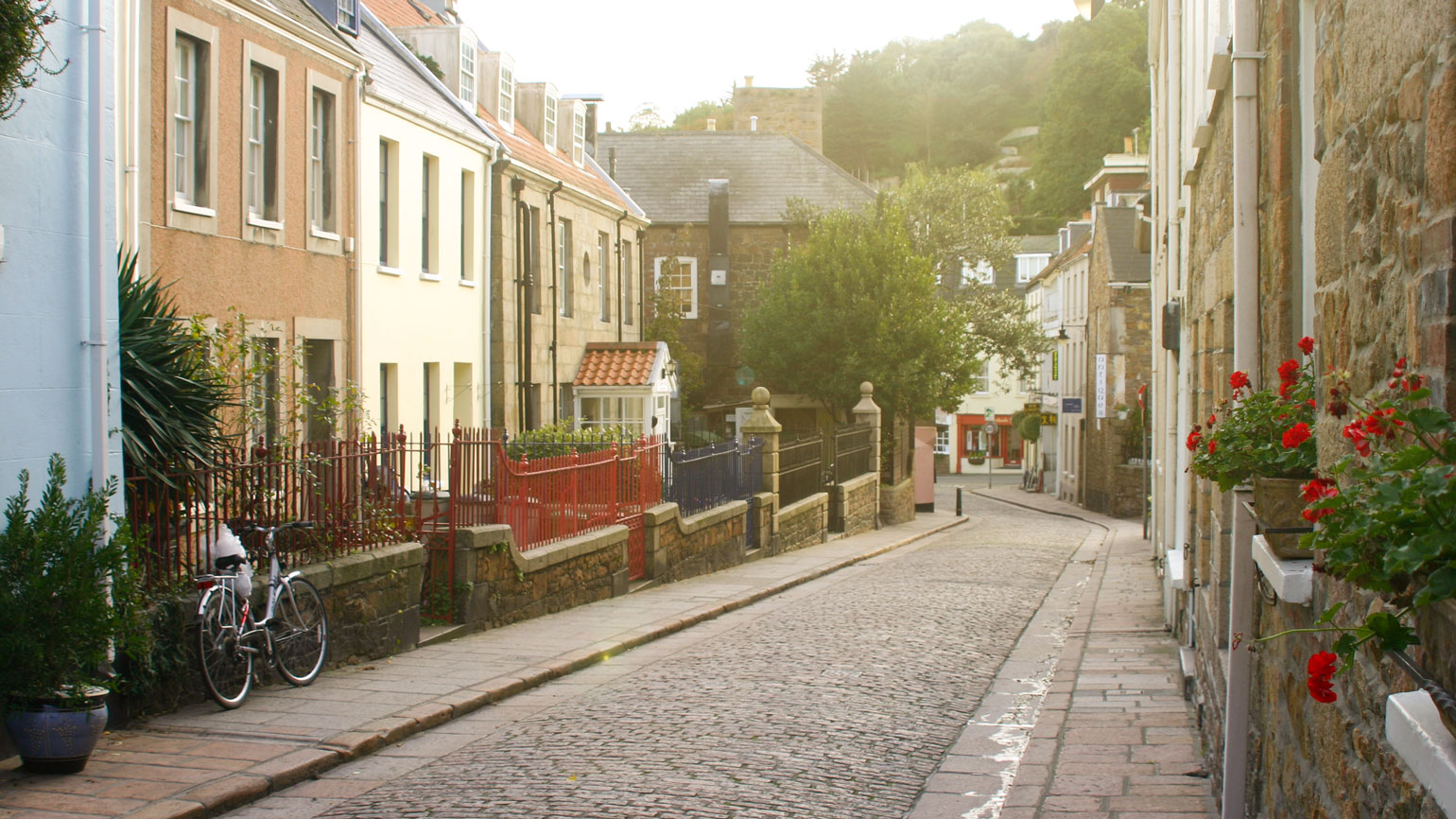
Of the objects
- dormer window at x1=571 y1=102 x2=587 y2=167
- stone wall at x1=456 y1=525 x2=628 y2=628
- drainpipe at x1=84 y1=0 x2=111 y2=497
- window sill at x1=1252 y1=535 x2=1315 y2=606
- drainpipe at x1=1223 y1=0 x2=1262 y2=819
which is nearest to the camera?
window sill at x1=1252 y1=535 x2=1315 y2=606

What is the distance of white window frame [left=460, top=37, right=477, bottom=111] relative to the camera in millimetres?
23006

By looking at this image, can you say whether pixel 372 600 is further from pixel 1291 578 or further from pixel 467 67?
pixel 467 67

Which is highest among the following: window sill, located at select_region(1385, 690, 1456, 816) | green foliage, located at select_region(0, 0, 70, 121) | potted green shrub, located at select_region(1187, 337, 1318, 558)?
green foliage, located at select_region(0, 0, 70, 121)

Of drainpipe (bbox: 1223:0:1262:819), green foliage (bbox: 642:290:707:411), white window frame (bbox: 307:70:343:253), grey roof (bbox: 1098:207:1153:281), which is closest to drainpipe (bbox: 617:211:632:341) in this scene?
green foliage (bbox: 642:290:707:411)

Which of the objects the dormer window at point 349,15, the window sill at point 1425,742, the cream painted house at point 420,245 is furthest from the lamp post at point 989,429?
the window sill at point 1425,742

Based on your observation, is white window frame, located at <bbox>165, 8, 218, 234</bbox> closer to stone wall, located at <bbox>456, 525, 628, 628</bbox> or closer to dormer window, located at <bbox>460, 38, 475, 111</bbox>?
stone wall, located at <bbox>456, 525, 628, 628</bbox>

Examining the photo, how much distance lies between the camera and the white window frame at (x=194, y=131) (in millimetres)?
13555

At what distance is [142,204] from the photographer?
42.8 ft

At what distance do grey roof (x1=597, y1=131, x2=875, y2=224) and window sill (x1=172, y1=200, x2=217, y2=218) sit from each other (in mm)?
25715

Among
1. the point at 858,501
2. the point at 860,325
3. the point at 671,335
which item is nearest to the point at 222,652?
the point at 858,501

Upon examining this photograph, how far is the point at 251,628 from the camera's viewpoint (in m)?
8.37

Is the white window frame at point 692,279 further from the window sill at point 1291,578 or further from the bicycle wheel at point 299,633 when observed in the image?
the window sill at point 1291,578

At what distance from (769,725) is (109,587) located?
3957 millimetres

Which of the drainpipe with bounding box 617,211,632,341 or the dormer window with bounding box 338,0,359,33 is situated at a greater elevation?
the dormer window with bounding box 338,0,359,33
